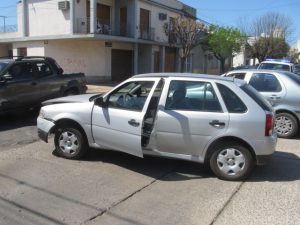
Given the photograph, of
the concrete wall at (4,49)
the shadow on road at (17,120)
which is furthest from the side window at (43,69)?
the concrete wall at (4,49)

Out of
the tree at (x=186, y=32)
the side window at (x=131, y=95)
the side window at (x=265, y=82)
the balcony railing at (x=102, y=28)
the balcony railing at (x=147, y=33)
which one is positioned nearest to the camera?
the side window at (x=131, y=95)

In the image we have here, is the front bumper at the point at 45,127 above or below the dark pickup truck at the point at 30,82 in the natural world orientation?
below

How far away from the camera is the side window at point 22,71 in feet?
34.1

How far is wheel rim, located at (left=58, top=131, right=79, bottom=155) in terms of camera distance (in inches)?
270

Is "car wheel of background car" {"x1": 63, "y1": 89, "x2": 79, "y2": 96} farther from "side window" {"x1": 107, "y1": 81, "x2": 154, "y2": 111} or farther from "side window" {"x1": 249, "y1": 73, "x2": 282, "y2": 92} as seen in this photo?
"side window" {"x1": 107, "y1": 81, "x2": 154, "y2": 111}

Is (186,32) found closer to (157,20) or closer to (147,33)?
(147,33)

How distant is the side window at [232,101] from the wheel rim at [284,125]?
3794mm

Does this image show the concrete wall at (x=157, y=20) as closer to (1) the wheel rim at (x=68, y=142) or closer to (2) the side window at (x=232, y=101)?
(1) the wheel rim at (x=68, y=142)

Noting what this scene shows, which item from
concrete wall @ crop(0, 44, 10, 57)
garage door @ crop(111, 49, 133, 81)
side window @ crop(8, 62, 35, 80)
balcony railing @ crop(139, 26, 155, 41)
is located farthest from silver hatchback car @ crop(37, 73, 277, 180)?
concrete wall @ crop(0, 44, 10, 57)

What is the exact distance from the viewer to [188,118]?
19.7ft

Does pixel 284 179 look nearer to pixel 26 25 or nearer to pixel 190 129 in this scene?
pixel 190 129

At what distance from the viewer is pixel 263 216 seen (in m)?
4.75

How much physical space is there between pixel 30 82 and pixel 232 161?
6.64 m

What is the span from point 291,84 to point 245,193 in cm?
466
